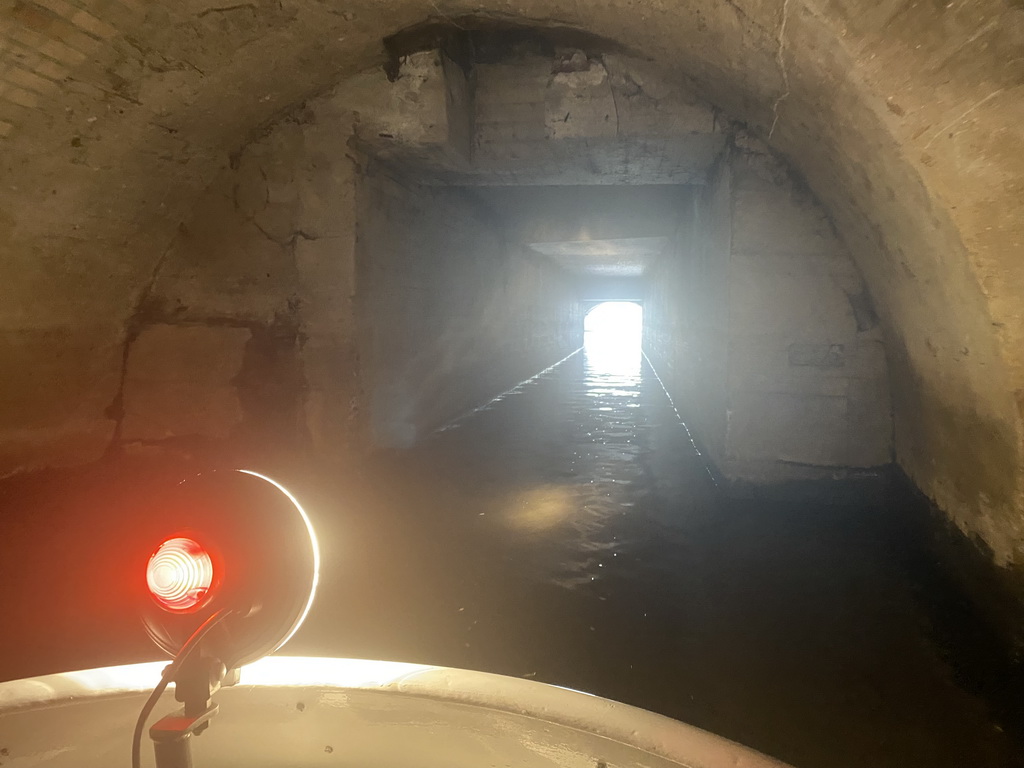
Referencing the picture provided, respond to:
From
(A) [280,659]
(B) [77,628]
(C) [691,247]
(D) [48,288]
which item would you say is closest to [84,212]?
(D) [48,288]

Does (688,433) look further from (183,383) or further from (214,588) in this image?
(214,588)

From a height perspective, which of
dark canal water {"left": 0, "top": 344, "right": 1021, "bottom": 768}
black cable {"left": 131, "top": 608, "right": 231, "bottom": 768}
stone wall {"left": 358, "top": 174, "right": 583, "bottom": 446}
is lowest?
dark canal water {"left": 0, "top": 344, "right": 1021, "bottom": 768}

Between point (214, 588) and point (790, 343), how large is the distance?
A: 353 centimetres

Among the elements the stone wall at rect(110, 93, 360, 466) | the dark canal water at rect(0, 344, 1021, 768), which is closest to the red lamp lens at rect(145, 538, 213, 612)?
the dark canal water at rect(0, 344, 1021, 768)

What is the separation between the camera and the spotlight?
0.98m

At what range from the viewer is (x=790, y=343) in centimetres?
371

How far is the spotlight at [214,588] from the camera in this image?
38.5 inches

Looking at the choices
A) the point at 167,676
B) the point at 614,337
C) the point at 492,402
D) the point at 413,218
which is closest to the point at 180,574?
the point at 167,676

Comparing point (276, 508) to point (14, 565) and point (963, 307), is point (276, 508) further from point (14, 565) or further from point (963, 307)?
point (14, 565)

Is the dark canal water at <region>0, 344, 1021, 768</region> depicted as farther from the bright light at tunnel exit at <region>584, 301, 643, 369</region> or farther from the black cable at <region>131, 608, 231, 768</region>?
the bright light at tunnel exit at <region>584, 301, 643, 369</region>

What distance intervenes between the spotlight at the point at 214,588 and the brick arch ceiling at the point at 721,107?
2.01m

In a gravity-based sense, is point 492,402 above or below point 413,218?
below

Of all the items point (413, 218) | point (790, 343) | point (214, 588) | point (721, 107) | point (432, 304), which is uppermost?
point (721, 107)

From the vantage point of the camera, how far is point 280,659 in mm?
1319
